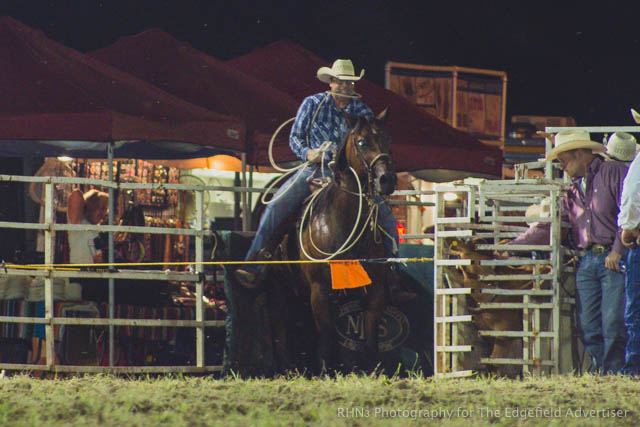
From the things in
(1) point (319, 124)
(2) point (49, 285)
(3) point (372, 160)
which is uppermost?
(1) point (319, 124)

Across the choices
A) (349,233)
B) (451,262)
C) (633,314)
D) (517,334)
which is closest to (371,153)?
(349,233)

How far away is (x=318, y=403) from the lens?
19.3ft

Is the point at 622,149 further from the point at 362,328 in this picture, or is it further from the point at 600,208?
the point at 362,328

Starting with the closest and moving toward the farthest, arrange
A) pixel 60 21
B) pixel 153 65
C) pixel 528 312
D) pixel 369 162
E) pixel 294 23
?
pixel 369 162, pixel 528 312, pixel 153 65, pixel 60 21, pixel 294 23

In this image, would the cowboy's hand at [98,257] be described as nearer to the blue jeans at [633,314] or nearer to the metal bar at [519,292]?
the metal bar at [519,292]

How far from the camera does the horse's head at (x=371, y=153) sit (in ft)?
27.8

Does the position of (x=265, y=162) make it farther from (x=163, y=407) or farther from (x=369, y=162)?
(x=163, y=407)

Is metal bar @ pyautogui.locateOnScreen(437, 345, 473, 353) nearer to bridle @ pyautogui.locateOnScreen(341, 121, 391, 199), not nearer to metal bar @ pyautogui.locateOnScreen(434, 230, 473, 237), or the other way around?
metal bar @ pyautogui.locateOnScreen(434, 230, 473, 237)

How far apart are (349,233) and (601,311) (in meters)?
2.27

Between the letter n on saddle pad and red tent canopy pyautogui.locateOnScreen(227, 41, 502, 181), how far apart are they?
543cm

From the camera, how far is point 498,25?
29.8 meters

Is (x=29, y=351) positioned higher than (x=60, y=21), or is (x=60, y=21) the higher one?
(x=60, y=21)

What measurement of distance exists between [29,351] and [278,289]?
2.72 metres

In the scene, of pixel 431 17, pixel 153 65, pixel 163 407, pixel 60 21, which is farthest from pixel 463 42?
pixel 163 407
